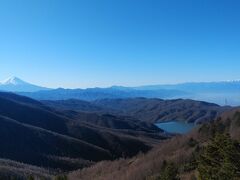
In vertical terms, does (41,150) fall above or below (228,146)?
below

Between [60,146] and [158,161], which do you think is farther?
[60,146]

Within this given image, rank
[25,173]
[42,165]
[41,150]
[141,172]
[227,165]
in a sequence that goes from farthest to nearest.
Answer: [41,150] < [42,165] < [25,173] < [141,172] < [227,165]

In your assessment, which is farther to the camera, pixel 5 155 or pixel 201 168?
pixel 5 155

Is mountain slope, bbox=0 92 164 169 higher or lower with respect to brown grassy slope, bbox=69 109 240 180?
lower

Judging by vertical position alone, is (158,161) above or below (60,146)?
above

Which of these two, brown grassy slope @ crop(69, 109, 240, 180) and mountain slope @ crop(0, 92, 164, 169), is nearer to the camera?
brown grassy slope @ crop(69, 109, 240, 180)

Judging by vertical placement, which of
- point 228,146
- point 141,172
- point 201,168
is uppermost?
point 228,146

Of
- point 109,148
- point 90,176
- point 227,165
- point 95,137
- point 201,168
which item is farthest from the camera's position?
point 95,137

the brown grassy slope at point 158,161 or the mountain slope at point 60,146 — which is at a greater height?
the brown grassy slope at point 158,161

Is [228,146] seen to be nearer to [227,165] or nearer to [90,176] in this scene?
[227,165]

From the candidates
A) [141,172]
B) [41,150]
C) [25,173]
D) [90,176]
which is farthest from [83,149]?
[141,172]

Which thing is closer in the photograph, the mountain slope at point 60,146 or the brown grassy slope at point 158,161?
the brown grassy slope at point 158,161
